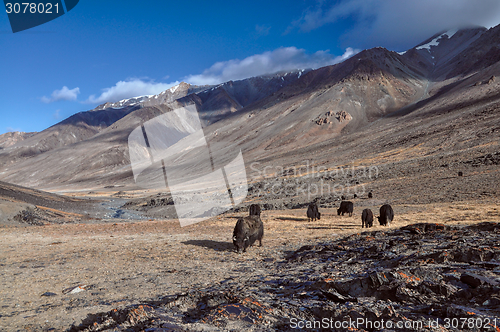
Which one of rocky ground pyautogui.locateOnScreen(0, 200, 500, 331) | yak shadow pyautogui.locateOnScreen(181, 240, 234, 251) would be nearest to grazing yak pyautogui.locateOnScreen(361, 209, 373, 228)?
rocky ground pyautogui.locateOnScreen(0, 200, 500, 331)

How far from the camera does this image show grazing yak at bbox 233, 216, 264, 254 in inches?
496

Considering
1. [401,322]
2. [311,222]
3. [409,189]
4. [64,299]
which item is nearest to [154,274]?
[64,299]

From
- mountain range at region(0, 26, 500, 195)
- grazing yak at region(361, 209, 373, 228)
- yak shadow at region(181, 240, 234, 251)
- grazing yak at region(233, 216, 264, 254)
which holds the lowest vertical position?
grazing yak at region(361, 209, 373, 228)

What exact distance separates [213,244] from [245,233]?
2.24 m

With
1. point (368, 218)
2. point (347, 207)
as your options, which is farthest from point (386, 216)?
point (347, 207)

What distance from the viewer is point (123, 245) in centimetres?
1428

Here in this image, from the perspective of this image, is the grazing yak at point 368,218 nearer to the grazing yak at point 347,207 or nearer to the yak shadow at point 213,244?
the grazing yak at point 347,207

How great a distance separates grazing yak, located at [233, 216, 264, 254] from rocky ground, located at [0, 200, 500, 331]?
0.37 meters

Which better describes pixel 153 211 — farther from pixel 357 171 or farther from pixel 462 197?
pixel 462 197

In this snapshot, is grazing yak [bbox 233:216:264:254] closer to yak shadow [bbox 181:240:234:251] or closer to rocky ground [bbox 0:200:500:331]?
rocky ground [bbox 0:200:500:331]

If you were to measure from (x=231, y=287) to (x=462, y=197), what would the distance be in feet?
88.2

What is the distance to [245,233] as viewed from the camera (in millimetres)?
12828

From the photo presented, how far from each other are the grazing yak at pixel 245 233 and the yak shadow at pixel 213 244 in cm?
67

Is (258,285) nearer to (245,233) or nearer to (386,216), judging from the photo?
(245,233)
